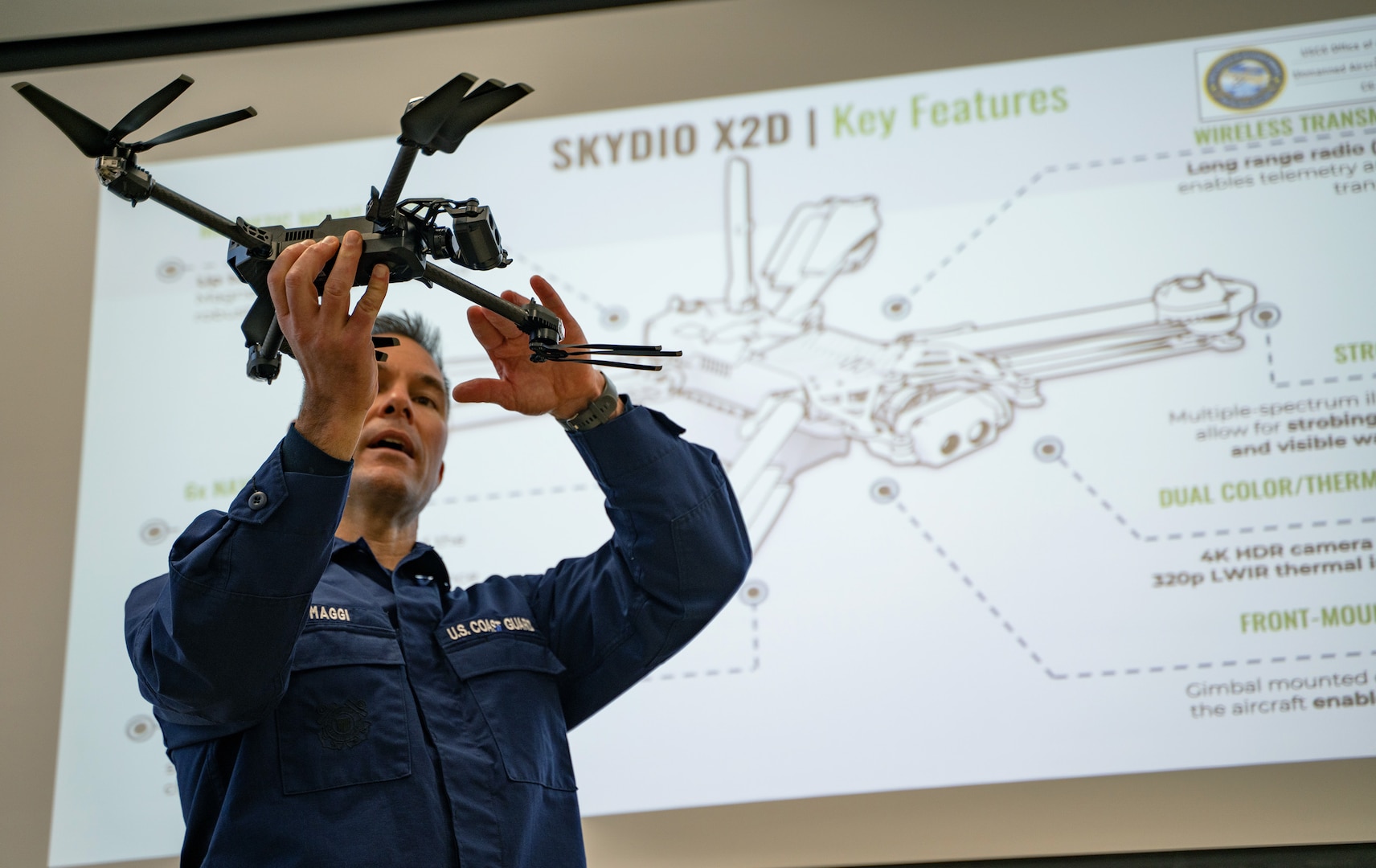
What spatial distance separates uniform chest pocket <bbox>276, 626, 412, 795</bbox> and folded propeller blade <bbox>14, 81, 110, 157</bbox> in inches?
20.0

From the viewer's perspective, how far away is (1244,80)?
2.21 metres

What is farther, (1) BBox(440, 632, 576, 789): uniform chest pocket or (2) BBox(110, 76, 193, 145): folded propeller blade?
(1) BBox(440, 632, 576, 789): uniform chest pocket

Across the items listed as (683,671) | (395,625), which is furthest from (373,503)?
(683,671)

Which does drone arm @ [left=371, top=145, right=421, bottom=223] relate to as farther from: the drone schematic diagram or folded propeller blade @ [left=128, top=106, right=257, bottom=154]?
the drone schematic diagram

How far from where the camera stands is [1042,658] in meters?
1.98

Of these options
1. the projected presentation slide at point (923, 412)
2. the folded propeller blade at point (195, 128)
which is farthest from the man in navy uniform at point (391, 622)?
the projected presentation slide at point (923, 412)

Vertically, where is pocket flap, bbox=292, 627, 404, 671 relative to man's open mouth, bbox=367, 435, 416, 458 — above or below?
below

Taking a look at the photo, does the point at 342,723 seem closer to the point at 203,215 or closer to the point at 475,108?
the point at 203,215

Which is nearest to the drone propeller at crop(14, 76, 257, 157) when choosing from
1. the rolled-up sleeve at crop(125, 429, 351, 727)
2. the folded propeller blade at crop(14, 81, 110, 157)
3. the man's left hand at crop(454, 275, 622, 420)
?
the folded propeller blade at crop(14, 81, 110, 157)

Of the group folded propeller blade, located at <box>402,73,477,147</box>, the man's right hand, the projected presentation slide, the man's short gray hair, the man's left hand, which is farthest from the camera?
the projected presentation slide

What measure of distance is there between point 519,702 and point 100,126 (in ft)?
2.33

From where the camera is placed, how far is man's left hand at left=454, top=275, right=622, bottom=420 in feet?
4.28

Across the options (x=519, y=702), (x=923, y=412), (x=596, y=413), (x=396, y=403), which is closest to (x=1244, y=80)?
(x=923, y=412)

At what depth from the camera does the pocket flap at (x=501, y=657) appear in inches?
52.8
